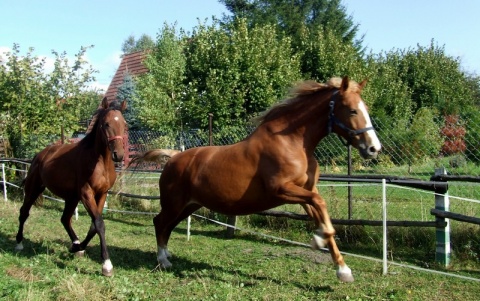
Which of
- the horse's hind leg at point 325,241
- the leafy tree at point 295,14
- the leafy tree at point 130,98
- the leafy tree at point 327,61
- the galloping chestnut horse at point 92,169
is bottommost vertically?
the horse's hind leg at point 325,241

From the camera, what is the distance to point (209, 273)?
5.79 metres

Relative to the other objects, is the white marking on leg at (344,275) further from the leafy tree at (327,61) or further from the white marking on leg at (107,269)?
the leafy tree at (327,61)

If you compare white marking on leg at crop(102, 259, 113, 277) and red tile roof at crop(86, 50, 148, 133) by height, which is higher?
red tile roof at crop(86, 50, 148, 133)

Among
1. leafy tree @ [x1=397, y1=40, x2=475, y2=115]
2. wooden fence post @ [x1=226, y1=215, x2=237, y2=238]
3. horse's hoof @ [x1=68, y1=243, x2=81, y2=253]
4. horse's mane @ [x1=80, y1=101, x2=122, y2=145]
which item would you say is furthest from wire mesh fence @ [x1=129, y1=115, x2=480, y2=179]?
leafy tree @ [x1=397, y1=40, x2=475, y2=115]

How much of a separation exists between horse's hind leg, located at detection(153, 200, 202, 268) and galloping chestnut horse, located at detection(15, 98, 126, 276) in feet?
2.35

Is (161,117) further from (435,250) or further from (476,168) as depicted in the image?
(435,250)

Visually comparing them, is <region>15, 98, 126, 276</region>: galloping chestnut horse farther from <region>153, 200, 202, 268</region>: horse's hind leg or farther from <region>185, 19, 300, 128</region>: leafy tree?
<region>185, 19, 300, 128</region>: leafy tree

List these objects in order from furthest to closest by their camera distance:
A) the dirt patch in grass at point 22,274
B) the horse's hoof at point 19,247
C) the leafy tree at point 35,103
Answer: the leafy tree at point 35,103
the horse's hoof at point 19,247
the dirt patch in grass at point 22,274

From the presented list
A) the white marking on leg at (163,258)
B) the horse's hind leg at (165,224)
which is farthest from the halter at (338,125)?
the white marking on leg at (163,258)

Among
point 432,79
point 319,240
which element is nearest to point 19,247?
point 319,240

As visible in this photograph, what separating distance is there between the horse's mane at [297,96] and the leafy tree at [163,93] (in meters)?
14.3

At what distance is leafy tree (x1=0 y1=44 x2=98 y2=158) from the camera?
14.6 m

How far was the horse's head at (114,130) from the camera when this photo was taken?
5.91 m

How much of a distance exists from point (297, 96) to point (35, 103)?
12.1 meters
